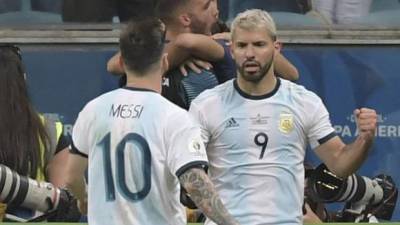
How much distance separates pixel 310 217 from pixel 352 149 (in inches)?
68.7

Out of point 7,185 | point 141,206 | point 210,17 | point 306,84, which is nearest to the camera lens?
point 141,206

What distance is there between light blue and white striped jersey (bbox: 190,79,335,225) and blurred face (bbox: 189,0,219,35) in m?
1.53

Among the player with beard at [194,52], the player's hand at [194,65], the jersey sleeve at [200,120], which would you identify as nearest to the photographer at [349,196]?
the player with beard at [194,52]

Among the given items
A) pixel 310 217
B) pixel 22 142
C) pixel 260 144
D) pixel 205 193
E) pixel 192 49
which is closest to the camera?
pixel 205 193

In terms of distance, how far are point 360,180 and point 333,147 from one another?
175cm

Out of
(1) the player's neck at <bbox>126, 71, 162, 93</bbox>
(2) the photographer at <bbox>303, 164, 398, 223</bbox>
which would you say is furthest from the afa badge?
(2) the photographer at <bbox>303, 164, 398, 223</bbox>

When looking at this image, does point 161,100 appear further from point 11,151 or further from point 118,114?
point 11,151

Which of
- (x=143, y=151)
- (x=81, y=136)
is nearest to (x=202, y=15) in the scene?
(x=81, y=136)

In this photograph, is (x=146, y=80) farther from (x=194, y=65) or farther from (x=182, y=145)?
(x=194, y=65)

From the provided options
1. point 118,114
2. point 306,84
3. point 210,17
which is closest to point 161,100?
point 118,114

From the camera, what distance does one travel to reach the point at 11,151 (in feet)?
23.7

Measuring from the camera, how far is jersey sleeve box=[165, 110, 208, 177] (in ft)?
17.2

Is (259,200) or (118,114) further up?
(118,114)

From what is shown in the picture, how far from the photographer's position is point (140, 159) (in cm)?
530
